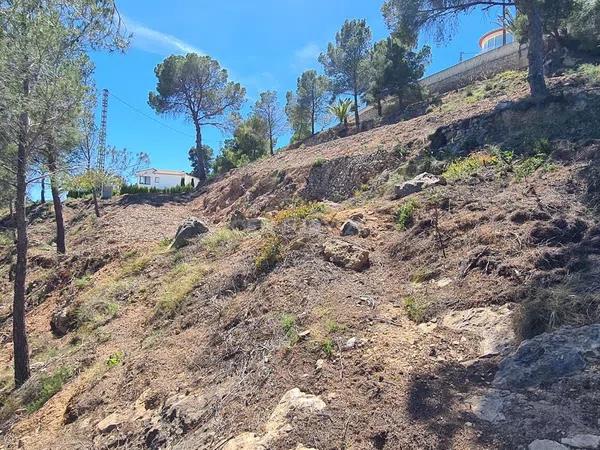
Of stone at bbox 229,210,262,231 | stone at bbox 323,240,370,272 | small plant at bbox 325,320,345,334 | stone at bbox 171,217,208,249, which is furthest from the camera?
stone at bbox 171,217,208,249

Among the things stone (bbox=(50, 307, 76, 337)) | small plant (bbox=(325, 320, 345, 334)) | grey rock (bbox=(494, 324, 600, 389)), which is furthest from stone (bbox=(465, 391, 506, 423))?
stone (bbox=(50, 307, 76, 337))

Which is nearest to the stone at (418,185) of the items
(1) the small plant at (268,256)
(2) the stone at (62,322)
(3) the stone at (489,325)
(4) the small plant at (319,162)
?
(1) the small plant at (268,256)

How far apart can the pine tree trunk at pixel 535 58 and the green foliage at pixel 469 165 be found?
124 inches

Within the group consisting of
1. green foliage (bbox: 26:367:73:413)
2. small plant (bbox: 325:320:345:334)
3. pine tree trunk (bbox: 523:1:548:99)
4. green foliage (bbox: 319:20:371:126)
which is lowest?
green foliage (bbox: 26:367:73:413)

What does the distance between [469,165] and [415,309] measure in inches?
180

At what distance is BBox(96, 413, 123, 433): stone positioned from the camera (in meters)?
4.57

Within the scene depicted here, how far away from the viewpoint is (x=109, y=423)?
15.2 feet

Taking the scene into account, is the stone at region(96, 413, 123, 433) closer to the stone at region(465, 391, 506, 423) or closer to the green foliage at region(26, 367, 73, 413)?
the green foliage at region(26, 367, 73, 413)

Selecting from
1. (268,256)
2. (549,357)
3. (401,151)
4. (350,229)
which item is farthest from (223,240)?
(549,357)

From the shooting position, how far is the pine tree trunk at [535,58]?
11.0 metres

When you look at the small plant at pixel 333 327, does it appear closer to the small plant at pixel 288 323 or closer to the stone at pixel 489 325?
the small plant at pixel 288 323

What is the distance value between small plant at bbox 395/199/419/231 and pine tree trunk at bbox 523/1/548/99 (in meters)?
5.48

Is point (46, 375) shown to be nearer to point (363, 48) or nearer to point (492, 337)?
point (492, 337)

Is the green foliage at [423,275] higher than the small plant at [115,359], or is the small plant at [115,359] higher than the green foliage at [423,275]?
the green foliage at [423,275]
